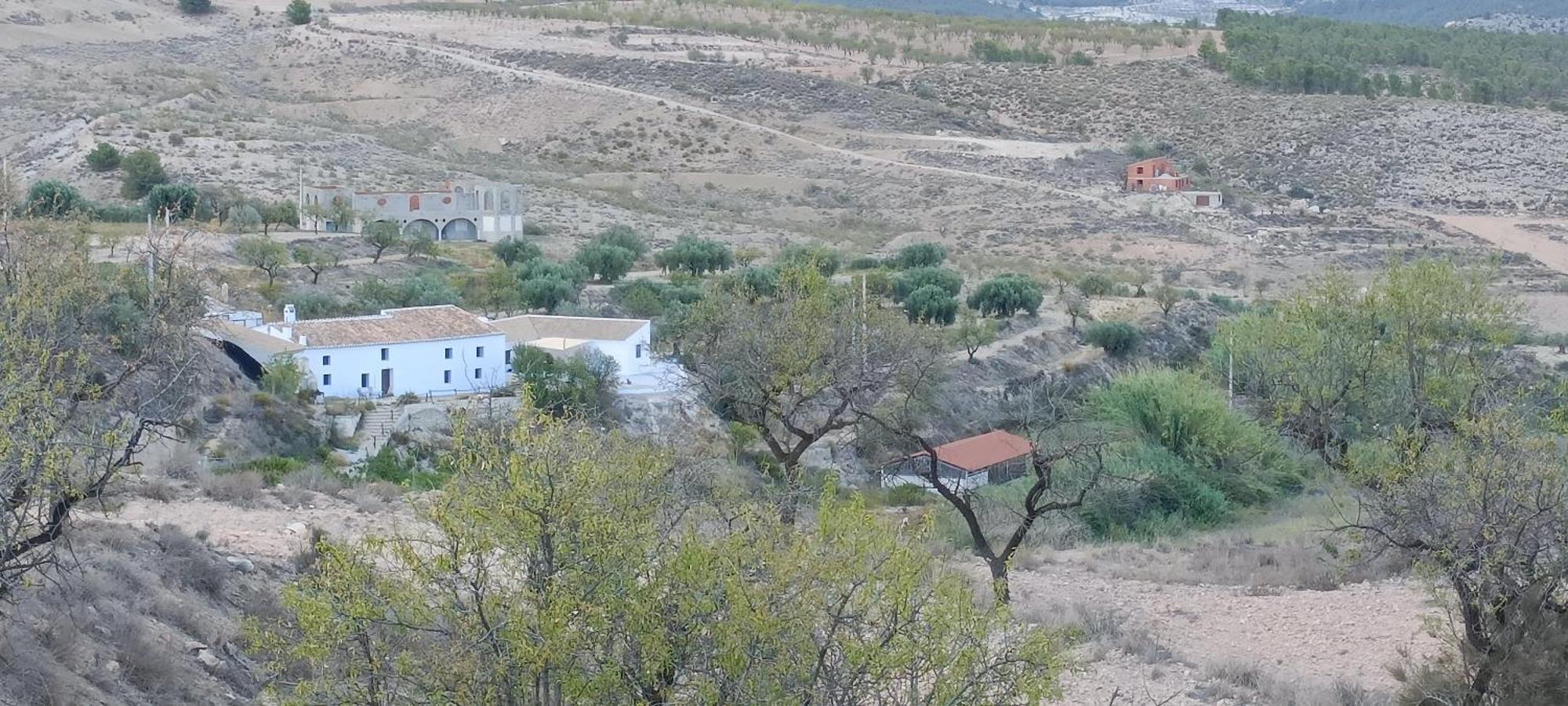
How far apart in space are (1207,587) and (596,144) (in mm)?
55772

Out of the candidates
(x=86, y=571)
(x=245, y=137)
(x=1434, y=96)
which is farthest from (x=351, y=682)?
(x=1434, y=96)

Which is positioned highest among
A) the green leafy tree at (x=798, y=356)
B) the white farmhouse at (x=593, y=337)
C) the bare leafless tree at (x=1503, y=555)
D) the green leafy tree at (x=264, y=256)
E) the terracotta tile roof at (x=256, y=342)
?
the bare leafless tree at (x=1503, y=555)

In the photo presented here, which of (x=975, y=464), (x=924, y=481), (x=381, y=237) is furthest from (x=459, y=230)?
(x=924, y=481)

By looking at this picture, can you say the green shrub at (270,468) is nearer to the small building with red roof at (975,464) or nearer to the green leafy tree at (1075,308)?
the small building with red roof at (975,464)

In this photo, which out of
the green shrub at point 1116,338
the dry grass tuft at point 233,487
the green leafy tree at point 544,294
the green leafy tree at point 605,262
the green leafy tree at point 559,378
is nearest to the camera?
the dry grass tuft at point 233,487

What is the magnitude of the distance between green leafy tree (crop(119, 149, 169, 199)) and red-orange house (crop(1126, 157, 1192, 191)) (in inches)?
1387

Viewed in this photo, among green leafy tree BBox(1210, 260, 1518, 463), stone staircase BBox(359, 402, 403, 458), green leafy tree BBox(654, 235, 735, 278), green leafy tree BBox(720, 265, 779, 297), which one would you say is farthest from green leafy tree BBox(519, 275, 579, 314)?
green leafy tree BBox(1210, 260, 1518, 463)

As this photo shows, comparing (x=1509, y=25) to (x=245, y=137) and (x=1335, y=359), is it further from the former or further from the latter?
(x=1335, y=359)

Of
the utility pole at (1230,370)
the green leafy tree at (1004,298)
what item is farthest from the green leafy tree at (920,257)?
the utility pole at (1230,370)

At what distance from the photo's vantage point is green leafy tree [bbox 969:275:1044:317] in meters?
43.0

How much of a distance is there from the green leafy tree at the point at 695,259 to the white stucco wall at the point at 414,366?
564 inches

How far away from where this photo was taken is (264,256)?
1547 inches

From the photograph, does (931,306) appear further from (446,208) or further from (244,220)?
(244,220)

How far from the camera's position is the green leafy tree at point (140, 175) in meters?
49.2
